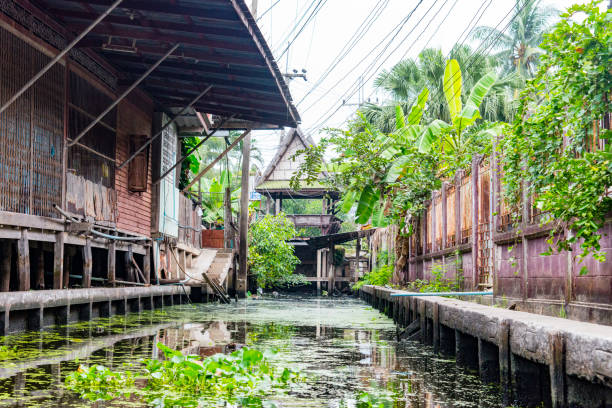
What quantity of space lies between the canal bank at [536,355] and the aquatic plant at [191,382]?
5.47 ft

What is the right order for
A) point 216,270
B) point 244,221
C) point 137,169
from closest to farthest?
Result: point 137,169 < point 216,270 < point 244,221

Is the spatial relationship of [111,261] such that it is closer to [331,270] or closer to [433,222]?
[433,222]

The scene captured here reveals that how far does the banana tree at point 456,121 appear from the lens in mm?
14164

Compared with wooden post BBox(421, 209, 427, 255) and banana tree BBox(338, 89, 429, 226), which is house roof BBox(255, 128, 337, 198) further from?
wooden post BBox(421, 209, 427, 255)

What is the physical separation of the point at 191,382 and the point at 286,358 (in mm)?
2015

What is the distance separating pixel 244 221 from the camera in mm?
21500

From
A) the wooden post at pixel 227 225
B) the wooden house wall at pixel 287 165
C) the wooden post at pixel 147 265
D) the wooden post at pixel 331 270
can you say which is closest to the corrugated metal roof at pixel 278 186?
the wooden house wall at pixel 287 165

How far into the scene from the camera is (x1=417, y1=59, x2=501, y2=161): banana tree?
14.2 meters

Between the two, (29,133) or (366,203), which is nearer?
(29,133)

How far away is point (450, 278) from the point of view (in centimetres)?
1302

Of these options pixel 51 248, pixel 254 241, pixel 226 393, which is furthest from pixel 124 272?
pixel 254 241

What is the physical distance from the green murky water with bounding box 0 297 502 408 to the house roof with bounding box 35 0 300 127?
4.25 metres

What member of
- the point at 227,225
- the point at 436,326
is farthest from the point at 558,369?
the point at 227,225

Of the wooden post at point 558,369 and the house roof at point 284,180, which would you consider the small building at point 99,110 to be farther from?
the house roof at point 284,180
